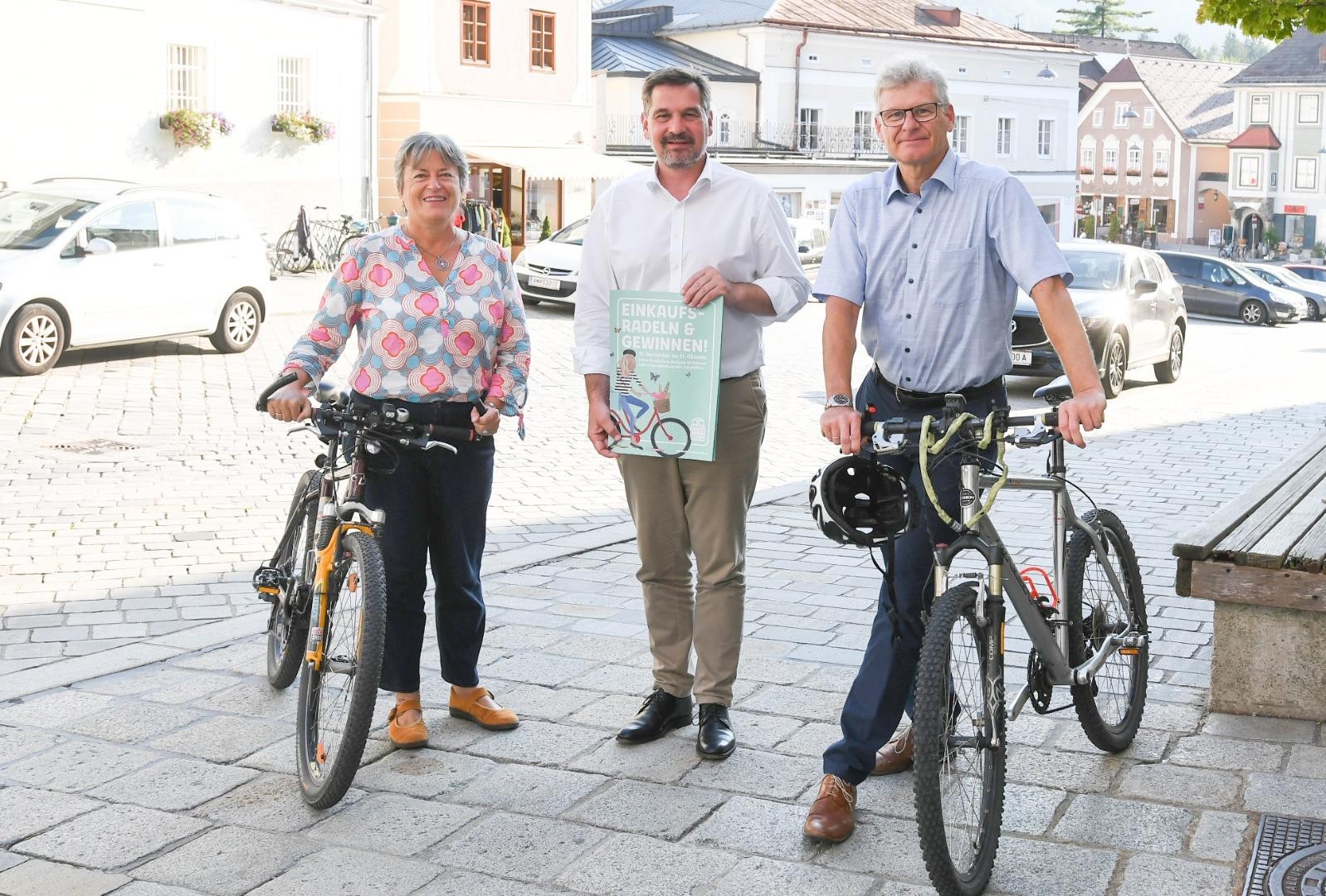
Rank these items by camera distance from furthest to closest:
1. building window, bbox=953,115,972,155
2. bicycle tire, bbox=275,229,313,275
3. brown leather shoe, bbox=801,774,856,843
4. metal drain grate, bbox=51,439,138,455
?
building window, bbox=953,115,972,155, bicycle tire, bbox=275,229,313,275, metal drain grate, bbox=51,439,138,455, brown leather shoe, bbox=801,774,856,843

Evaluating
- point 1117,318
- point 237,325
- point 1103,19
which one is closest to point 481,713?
point 237,325

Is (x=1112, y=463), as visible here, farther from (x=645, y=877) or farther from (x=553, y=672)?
(x=645, y=877)

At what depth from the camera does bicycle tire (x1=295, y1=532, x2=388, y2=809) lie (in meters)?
4.64

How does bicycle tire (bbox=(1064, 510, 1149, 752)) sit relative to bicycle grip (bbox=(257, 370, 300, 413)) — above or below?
below

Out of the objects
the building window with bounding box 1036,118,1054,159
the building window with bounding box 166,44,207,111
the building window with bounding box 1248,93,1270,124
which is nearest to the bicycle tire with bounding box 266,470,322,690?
the building window with bounding box 166,44,207,111

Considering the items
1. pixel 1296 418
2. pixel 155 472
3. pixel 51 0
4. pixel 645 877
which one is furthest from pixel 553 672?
pixel 51 0

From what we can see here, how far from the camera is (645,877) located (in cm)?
420

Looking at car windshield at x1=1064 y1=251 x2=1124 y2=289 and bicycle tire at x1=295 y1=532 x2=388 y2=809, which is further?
car windshield at x1=1064 y1=251 x2=1124 y2=289

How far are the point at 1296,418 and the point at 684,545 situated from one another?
37.4 feet

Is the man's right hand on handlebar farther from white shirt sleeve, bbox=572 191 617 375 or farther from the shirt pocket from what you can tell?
the shirt pocket

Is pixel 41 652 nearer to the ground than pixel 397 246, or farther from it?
nearer to the ground

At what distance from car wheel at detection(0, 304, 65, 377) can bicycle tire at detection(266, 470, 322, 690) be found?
10144 mm

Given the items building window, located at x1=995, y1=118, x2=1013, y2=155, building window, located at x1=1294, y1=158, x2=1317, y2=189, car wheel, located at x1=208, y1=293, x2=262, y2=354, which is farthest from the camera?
building window, located at x1=1294, y1=158, x2=1317, y2=189

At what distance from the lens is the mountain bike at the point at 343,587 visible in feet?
15.3
